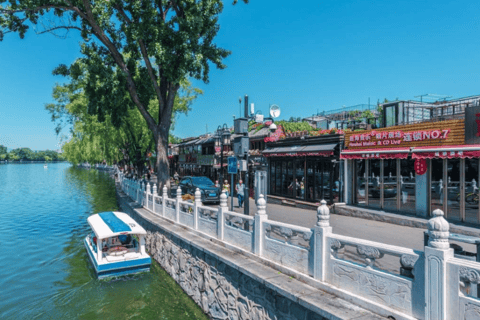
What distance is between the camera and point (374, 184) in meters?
14.1

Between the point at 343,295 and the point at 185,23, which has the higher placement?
the point at 185,23

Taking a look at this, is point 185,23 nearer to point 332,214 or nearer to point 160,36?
point 160,36

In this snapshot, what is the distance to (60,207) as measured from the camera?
2856 centimetres

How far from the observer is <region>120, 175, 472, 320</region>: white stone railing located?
4113 millimetres

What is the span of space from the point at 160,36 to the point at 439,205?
1404 cm

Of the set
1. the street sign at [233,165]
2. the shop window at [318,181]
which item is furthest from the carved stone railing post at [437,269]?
the shop window at [318,181]

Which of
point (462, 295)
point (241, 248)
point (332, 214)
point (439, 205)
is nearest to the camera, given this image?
point (462, 295)

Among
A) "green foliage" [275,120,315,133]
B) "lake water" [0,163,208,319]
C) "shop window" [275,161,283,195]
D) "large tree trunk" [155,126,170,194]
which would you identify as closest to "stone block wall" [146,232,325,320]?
"lake water" [0,163,208,319]

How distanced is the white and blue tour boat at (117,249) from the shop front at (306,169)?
882 centimetres

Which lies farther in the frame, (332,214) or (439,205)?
(332,214)

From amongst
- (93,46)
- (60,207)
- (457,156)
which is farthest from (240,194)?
(60,207)

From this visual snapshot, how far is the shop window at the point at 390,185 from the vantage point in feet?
43.7

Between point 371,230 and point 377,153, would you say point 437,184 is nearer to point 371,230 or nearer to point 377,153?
point 377,153

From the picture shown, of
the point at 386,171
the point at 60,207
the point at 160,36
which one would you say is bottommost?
the point at 60,207
